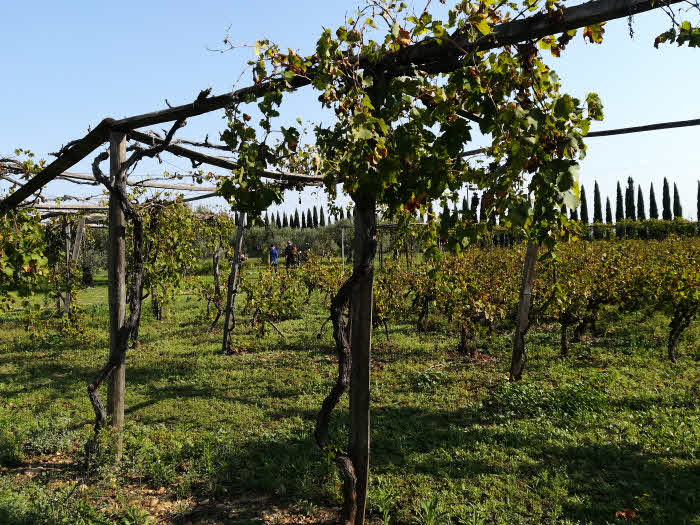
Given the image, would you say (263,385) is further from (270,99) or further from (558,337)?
(558,337)

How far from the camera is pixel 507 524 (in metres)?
3.44

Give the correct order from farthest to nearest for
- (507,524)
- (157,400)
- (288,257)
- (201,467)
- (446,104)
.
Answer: (288,257)
(157,400)
(201,467)
(507,524)
(446,104)

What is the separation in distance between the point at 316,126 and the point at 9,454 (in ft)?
15.0

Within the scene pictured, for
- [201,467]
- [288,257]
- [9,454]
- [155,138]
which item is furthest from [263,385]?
[288,257]

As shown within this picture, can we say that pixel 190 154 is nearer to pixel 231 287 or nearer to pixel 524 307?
pixel 231 287

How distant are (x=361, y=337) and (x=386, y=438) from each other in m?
2.36

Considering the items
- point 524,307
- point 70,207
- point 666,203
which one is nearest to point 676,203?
point 666,203

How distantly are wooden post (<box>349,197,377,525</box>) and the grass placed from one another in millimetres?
304

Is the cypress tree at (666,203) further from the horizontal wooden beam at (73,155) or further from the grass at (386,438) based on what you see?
the horizontal wooden beam at (73,155)

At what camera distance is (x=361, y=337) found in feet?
10.2

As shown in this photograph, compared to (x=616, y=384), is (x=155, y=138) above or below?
above

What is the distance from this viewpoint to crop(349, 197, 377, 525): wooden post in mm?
2984

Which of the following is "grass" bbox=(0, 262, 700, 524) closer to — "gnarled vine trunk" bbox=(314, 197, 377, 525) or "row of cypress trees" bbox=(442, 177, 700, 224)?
"gnarled vine trunk" bbox=(314, 197, 377, 525)

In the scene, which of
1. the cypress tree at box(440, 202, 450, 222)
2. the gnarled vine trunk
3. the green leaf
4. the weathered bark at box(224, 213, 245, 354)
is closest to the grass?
the gnarled vine trunk
